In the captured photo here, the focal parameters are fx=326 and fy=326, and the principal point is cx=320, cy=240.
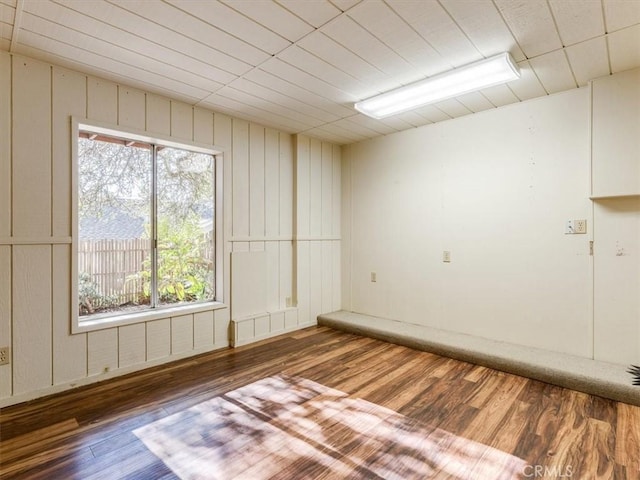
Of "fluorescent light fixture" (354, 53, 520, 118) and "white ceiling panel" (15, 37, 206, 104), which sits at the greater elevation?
"white ceiling panel" (15, 37, 206, 104)

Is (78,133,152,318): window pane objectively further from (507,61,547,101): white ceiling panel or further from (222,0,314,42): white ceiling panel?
(507,61,547,101): white ceiling panel

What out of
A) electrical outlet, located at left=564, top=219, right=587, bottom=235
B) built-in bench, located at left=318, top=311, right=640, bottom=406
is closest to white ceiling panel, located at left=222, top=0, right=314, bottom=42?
electrical outlet, located at left=564, top=219, right=587, bottom=235

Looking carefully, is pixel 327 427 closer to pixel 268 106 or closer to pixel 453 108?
pixel 268 106

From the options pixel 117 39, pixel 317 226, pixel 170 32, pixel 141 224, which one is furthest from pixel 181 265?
pixel 170 32

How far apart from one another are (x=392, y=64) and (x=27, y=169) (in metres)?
2.96

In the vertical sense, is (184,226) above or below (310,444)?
above

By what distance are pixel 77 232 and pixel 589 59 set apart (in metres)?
4.34

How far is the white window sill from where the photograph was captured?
2.78m

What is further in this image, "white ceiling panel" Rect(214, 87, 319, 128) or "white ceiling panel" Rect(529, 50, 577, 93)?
"white ceiling panel" Rect(214, 87, 319, 128)

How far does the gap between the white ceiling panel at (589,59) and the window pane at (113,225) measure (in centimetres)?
381

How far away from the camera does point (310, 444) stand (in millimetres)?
2008

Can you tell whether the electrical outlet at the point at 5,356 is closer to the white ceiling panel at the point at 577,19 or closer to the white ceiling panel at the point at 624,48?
the white ceiling panel at the point at 577,19

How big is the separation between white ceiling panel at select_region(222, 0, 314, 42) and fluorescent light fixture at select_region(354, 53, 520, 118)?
3.95 feet

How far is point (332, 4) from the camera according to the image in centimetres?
193
